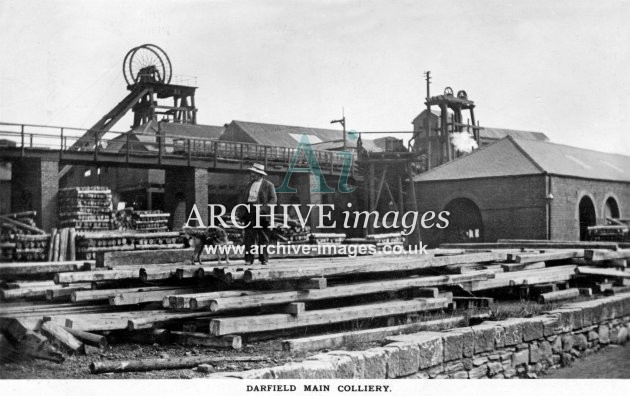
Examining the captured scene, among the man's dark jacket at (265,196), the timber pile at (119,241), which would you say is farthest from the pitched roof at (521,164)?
the man's dark jacket at (265,196)

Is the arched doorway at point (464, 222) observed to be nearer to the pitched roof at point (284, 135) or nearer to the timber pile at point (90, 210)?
the pitched roof at point (284, 135)

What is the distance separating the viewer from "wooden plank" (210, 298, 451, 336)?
292 inches

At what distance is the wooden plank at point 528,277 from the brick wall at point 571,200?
37.1ft

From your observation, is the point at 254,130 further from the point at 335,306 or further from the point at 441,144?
the point at 335,306

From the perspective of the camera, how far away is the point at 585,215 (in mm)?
26375

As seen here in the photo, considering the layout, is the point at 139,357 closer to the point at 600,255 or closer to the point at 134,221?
the point at 600,255

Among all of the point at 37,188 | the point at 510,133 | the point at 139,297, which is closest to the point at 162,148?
the point at 37,188

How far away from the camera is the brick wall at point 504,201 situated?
23516 millimetres

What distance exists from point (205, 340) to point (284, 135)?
107 feet

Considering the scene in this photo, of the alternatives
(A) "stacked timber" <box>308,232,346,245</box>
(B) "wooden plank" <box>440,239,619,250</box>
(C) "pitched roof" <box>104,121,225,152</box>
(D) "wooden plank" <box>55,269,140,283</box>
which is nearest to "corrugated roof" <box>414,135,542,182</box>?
(B) "wooden plank" <box>440,239,619,250</box>
